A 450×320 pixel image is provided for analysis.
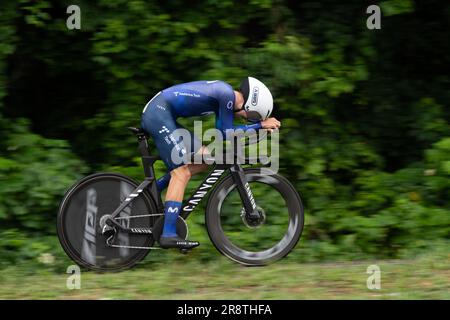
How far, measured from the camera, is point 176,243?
22.9 feet

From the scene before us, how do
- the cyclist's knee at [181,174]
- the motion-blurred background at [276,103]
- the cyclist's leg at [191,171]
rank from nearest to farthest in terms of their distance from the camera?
the cyclist's knee at [181,174] < the cyclist's leg at [191,171] < the motion-blurred background at [276,103]

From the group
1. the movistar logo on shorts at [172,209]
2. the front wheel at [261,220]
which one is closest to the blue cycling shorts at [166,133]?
the movistar logo on shorts at [172,209]

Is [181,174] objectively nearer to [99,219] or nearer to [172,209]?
[172,209]

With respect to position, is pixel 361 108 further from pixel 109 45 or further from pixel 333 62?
pixel 109 45

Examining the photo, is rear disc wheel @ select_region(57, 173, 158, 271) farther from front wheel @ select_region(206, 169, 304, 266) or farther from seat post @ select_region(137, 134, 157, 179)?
front wheel @ select_region(206, 169, 304, 266)

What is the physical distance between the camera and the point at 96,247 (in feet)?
23.5

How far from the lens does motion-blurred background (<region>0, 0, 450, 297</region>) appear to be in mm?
8445

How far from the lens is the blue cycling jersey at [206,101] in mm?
6902

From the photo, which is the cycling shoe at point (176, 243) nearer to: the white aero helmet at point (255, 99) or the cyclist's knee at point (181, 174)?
the cyclist's knee at point (181, 174)

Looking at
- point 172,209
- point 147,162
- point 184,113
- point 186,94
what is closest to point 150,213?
point 172,209

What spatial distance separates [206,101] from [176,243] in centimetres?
124

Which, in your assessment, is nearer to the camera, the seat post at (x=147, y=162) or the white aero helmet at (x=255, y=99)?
A: the white aero helmet at (x=255, y=99)

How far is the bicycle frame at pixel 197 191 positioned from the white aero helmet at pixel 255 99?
0.49 metres

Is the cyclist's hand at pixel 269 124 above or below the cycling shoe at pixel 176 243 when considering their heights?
above
